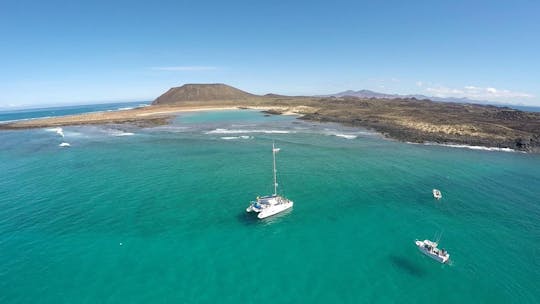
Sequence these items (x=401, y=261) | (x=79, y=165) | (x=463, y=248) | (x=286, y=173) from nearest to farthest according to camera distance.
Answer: (x=401, y=261)
(x=463, y=248)
(x=286, y=173)
(x=79, y=165)

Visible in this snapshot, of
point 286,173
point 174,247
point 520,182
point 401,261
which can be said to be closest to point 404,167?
point 520,182

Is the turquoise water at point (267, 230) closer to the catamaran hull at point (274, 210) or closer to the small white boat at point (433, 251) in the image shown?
the small white boat at point (433, 251)

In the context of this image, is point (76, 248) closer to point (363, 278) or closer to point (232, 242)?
point (232, 242)

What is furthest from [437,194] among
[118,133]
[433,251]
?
[118,133]

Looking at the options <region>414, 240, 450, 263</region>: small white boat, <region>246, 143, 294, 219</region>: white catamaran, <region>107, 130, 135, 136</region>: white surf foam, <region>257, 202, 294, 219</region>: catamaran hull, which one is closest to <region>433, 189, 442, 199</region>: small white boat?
<region>414, 240, 450, 263</region>: small white boat

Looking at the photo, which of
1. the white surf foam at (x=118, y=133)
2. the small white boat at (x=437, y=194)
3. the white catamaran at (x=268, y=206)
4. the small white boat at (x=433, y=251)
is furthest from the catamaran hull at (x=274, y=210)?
the white surf foam at (x=118, y=133)
